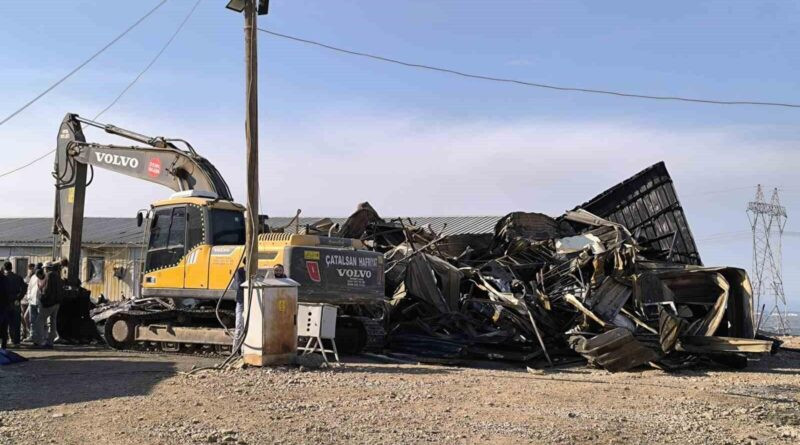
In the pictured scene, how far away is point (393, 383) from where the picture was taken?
10234 mm

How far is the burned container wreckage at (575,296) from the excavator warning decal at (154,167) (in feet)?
15.4

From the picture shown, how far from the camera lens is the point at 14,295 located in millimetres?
15250

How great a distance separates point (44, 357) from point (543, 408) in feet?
31.2

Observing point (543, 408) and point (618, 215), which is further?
point (618, 215)

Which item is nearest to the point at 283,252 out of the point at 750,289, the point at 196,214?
the point at 196,214

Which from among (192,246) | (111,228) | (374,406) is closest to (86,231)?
(111,228)

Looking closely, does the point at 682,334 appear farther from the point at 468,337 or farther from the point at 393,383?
the point at 393,383

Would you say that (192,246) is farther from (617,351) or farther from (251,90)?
(617,351)

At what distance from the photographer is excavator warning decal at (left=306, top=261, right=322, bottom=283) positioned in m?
13.2

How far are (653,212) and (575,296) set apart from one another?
504 centimetres

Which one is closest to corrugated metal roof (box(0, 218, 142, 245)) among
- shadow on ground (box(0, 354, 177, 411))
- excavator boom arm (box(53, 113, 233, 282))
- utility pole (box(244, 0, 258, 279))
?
excavator boom arm (box(53, 113, 233, 282))

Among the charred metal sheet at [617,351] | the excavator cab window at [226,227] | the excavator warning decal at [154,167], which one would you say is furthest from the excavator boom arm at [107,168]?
the charred metal sheet at [617,351]

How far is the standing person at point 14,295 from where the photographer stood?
1518 cm

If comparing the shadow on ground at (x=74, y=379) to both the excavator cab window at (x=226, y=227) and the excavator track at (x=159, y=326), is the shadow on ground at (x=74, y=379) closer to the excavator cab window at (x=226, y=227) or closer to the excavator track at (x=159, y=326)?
the excavator track at (x=159, y=326)
